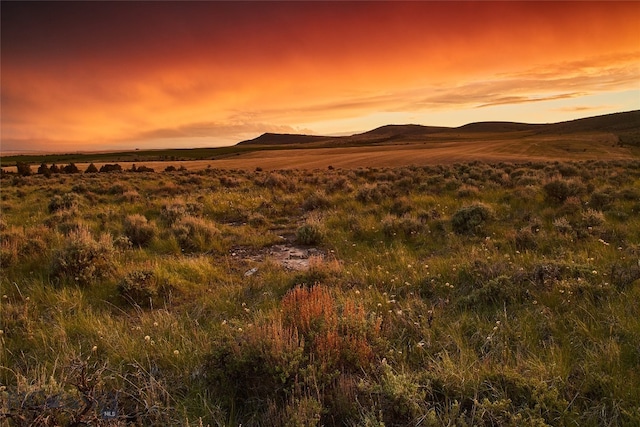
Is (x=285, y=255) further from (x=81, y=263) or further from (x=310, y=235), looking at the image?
(x=81, y=263)

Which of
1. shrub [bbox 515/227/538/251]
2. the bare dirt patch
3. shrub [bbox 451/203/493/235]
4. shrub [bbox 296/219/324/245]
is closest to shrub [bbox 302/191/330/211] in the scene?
shrub [bbox 296/219/324/245]

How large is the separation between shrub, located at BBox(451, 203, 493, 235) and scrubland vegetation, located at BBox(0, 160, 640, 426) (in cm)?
6

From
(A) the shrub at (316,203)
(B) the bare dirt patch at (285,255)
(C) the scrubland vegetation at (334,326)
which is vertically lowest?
(B) the bare dirt patch at (285,255)

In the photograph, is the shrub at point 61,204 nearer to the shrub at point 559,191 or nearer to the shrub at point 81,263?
the shrub at point 81,263

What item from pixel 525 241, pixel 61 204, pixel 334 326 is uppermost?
pixel 61 204

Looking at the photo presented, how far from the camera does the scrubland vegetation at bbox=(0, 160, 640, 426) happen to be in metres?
3.05

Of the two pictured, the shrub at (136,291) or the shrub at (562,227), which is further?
the shrub at (562,227)

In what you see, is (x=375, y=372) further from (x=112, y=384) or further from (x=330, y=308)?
(x=112, y=384)

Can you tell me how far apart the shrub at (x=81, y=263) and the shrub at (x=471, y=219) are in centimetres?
787

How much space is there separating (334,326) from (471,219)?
6.94 meters

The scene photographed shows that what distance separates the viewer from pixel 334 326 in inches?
150

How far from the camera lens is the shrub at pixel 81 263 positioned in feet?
21.8

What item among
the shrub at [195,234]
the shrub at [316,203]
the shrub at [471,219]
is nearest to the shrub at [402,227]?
the shrub at [471,219]

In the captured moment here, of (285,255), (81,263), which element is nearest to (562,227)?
(285,255)
